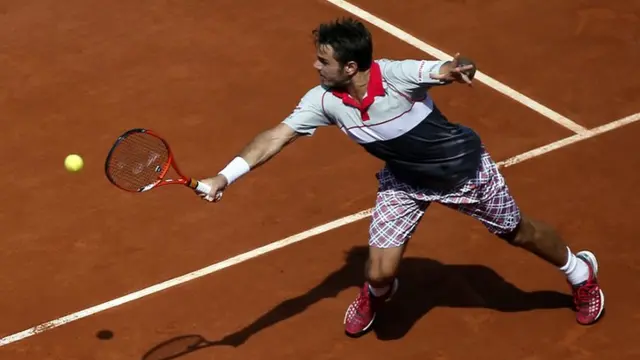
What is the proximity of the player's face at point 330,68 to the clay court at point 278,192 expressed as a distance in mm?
2020

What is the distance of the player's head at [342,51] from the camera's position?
7871mm

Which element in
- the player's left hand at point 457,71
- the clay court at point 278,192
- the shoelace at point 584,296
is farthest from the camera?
the clay court at point 278,192

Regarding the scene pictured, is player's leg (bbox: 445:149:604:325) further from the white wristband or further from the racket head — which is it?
the racket head

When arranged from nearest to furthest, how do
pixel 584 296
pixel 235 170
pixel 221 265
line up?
pixel 235 170 → pixel 584 296 → pixel 221 265

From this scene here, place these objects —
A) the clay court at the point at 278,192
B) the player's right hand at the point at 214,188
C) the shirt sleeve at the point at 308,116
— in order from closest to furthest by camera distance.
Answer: the player's right hand at the point at 214,188 < the shirt sleeve at the point at 308,116 < the clay court at the point at 278,192

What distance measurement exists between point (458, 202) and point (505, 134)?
9.81 ft

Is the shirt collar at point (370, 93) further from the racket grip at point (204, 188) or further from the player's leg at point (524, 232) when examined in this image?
the racket grip at point (204, 188)

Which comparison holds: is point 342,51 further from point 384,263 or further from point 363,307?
point 363,307

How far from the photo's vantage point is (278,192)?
10562 mm

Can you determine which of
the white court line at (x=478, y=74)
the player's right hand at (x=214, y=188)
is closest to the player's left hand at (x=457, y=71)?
the player's right hand at (x=214, y=188)

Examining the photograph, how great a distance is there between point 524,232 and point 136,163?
8.77 feet

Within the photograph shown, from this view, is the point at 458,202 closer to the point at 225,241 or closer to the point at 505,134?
the point at 225,241

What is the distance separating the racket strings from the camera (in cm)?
801

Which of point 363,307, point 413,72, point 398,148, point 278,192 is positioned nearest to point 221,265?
point 278,192
